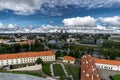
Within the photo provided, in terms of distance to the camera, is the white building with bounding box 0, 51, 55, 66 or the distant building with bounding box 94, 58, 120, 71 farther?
the white building with bounding box 0, 51, 55, 66

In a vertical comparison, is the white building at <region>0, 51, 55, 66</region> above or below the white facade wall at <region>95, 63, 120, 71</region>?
above

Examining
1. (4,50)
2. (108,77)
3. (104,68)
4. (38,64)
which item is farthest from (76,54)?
(4,50)

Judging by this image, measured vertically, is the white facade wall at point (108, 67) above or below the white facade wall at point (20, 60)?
below

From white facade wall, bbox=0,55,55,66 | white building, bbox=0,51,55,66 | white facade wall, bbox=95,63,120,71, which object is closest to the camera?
white facade wall, bbox=95,63,120,71

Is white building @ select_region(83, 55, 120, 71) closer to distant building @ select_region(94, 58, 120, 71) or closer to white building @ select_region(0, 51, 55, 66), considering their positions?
distant building @ select_region(94, 58, 120, 71)

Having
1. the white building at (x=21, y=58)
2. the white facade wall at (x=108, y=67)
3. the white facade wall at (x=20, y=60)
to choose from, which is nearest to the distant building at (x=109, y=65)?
the white facade wall at (x=108, y=67)

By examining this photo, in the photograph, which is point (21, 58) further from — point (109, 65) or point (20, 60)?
point (109, 65)

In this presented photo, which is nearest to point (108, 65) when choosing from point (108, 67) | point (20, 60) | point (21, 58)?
point (108, 67)

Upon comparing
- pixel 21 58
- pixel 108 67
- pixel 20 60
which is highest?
pixel 21 58

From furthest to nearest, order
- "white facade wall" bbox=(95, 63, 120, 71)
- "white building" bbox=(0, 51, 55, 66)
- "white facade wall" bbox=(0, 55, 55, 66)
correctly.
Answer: "white building" bbox=(0, 51, 55, 66) → "white facade wall" bbox=(0, 55, 55, 66) → "white facade wall" bbox=(95, 63, 120, 71)

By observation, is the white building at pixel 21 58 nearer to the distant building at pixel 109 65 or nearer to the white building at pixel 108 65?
the white building at pixel 108 65

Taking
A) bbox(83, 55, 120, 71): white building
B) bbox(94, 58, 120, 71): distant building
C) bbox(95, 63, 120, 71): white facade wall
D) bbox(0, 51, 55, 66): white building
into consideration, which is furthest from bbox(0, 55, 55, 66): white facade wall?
bbox(95, 63, 120, 71): white facade wall

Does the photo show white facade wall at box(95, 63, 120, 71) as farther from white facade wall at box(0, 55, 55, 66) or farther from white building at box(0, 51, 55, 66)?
white facade wall at box(0, 55, 55, 66)
